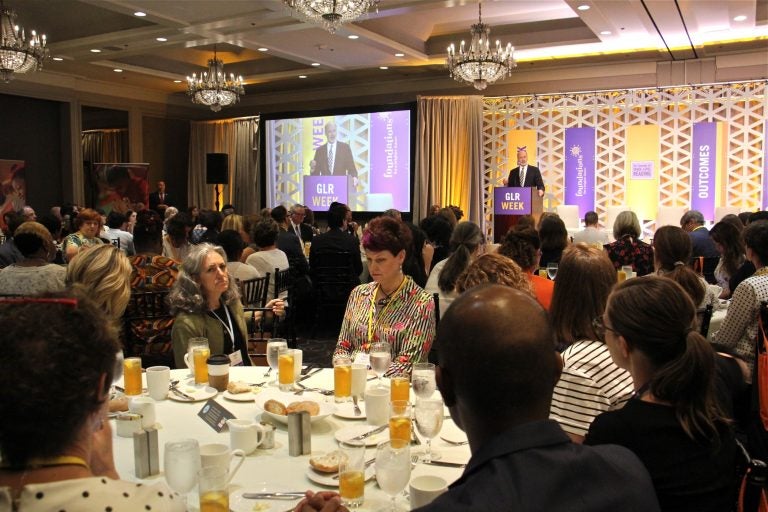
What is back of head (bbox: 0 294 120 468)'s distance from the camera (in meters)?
1.08

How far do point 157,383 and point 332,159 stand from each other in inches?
432

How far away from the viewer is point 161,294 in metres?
4.08

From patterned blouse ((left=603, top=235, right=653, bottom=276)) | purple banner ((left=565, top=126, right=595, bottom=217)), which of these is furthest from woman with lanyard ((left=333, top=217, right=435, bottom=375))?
purple banner ((left=565, top=126, right=595, bottom=217))

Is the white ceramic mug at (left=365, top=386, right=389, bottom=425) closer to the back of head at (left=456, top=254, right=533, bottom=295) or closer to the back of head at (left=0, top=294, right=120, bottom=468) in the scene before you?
the back of head at (left=456, top=254, right=533, bottom=295)

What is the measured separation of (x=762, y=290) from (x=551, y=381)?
10.0 feet

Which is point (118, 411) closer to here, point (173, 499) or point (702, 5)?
point (173, 499)

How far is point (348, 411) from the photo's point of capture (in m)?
2.31

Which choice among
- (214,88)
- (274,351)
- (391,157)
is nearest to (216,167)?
(214,88)

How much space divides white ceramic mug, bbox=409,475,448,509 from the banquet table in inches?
4.7

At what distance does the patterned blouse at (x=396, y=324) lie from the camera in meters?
3.14

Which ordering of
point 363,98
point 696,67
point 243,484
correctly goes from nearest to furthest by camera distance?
point 243,484 < point 696,67 < point 363,98

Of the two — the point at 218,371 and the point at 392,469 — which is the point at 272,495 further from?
the point at 218,371

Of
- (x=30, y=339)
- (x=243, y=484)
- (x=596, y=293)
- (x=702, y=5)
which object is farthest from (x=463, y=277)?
(x=702, y=5)

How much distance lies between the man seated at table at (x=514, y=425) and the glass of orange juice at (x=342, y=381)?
118cm
